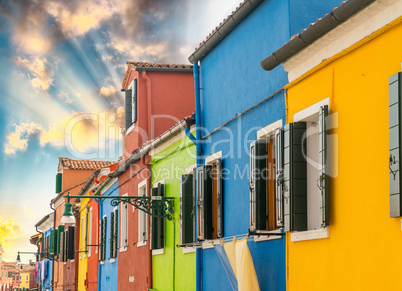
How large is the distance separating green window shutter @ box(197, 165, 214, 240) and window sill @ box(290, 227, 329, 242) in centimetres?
385

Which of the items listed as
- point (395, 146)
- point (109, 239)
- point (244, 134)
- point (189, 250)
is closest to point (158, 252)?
point (189, 250)

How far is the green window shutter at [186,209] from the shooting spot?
15047 millimetres

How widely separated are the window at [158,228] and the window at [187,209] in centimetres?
210

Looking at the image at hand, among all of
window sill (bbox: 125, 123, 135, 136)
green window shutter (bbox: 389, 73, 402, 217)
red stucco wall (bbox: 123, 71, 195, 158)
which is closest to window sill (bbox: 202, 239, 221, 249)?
green window shutter (bbox: 389, 73, 402, 217)

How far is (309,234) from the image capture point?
9266mm

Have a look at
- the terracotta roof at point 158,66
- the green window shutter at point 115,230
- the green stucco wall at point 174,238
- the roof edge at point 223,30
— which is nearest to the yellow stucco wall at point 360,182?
the roof edge at point 223,30

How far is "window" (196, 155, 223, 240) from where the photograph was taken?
43.6ft

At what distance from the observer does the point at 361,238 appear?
7.95 m

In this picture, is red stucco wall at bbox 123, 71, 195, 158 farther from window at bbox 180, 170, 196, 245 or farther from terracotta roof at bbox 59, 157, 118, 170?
terracotta roof at bbox 59, 157, 118, 170

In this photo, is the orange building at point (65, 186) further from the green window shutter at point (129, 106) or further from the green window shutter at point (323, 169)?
the green window shutter at point (323, 169)

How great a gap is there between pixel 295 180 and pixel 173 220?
724 centimetres

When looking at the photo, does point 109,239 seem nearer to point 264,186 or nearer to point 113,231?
point 113,231

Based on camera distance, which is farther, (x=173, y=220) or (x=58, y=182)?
(x=58, y=182)

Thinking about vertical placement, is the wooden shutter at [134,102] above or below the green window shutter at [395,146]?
above
